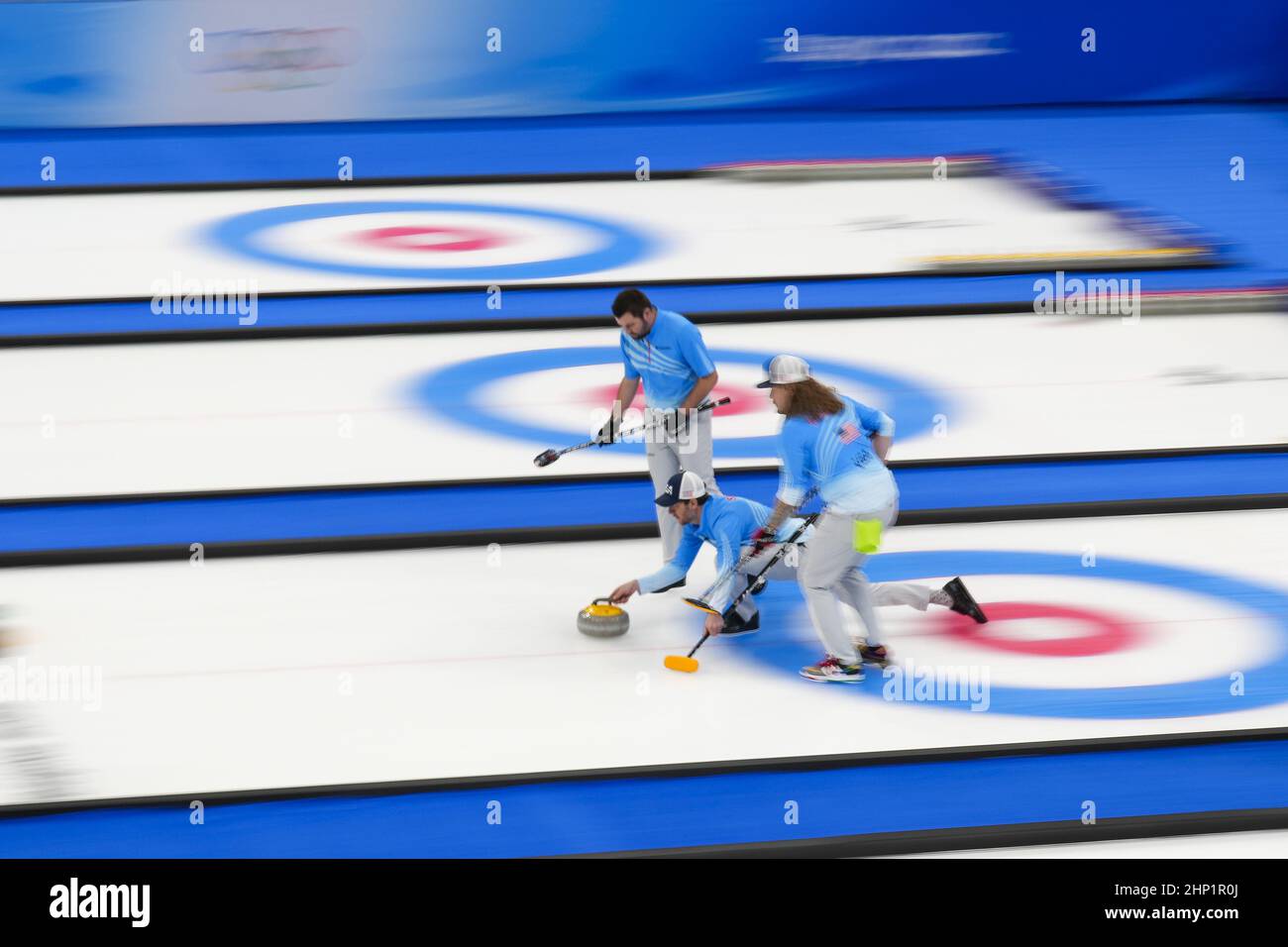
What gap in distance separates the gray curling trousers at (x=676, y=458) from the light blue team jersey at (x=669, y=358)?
0.13 m

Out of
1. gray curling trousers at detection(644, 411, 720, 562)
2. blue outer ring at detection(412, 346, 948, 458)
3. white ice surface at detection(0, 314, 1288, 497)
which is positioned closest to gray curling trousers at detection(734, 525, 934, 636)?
gray curling trousers at detection(644, 411, 720, 562)

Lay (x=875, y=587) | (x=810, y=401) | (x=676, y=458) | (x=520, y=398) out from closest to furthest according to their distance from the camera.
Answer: (x=810, y=401) < (x=875, y=587) < (x=676, y=458) < (x=520, y=398)

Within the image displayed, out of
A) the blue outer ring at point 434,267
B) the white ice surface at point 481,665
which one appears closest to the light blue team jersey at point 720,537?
Result: the white ice surface at point 481,665

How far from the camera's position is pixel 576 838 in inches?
205

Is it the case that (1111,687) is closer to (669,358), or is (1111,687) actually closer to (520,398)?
(669,358)

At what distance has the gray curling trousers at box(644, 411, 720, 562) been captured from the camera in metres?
6.57

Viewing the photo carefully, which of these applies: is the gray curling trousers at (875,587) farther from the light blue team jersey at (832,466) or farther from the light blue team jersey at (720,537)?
the light blue team jersey at (832,466)

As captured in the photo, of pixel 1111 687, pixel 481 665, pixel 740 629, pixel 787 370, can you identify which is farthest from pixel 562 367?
pixel 1111 687

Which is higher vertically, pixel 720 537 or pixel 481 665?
pixel 720 537

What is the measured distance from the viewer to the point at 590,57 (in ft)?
40.7

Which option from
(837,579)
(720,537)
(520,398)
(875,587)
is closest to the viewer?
(837,579)

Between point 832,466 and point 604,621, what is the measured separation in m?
1.10

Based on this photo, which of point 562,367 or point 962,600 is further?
point 562,367
